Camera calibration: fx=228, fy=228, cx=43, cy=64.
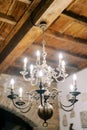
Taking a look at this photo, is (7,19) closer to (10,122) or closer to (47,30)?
(47,30)

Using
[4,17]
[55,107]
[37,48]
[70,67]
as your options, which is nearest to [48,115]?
[4,17]

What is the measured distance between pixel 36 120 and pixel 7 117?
1.43 m

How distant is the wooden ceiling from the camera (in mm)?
2572

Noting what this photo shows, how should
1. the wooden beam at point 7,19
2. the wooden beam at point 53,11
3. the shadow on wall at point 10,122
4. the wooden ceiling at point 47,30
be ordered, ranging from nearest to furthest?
1. the wooden beam at point 53,11
2. the wooden ceiling at point 47,30
3. the wooden beam at point 7,19
4. the shadow on wall at point 10,122

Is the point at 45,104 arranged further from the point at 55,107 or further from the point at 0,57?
the point at 55,107

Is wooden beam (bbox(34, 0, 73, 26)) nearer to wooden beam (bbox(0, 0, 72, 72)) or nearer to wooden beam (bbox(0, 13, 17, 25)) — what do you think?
wooden beam (bbox(0, 0, 72, 72))

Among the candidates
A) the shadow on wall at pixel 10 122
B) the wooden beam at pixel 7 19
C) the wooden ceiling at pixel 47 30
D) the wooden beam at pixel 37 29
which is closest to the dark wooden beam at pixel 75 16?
the wooden ceiling at pixel 47 30

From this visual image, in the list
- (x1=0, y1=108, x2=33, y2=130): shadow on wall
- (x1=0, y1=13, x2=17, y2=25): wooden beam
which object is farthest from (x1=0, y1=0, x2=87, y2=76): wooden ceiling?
(x1=0, y1=108, x2=33, y2=130): shadow on wall

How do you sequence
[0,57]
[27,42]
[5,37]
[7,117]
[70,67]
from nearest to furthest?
[27,42] → [5,37] → [0,57] → [70,67] → [7,117]

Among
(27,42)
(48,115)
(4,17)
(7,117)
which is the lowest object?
(48,115)

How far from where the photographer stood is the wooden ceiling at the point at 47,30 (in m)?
2.57

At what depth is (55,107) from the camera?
5.32 m

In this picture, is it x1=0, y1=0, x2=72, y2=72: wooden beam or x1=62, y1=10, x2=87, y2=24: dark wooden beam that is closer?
x1=0, y1=0, x2=72, y2=72: wooden beam

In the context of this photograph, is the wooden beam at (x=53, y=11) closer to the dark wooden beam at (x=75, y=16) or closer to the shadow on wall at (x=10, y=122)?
the dark wooden beam at (x=75, y=16)
